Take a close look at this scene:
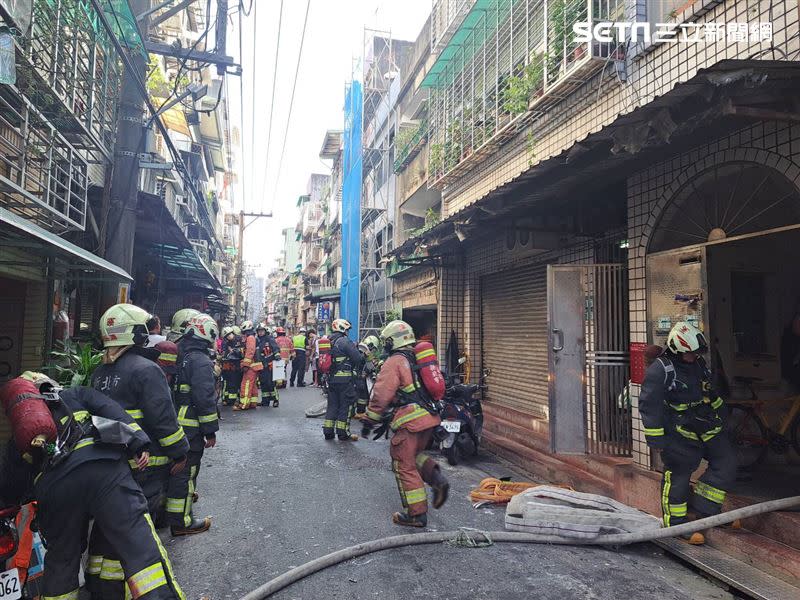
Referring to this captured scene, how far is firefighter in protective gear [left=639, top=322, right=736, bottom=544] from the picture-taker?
4090 millimetres

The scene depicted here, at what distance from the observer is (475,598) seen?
3.28 meters

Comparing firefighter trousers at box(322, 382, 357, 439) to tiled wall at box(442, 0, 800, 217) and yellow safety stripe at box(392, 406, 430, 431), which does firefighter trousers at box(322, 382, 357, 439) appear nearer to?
yellow safety stripe at box(392, 406, 430, 431)

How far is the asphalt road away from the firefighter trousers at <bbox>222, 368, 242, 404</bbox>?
219 inches

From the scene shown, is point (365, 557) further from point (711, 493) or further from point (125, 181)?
point (125, 181)

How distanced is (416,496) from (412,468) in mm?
248

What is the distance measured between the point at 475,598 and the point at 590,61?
244 inches

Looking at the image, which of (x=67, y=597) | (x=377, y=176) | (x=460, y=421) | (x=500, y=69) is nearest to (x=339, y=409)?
(x=460, y=421)

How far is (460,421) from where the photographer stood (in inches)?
263

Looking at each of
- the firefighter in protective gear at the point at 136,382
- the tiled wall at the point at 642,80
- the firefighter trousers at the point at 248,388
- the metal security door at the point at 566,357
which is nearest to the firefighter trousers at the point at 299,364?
the firefighter trousers at the point at 248,388

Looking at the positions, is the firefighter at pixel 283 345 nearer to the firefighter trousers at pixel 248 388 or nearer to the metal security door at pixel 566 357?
the firefighter trousers at pixel 248 388

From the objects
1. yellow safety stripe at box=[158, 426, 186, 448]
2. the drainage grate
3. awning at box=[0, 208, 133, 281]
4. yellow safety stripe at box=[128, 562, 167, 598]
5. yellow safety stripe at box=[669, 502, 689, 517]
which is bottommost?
the drainage grate

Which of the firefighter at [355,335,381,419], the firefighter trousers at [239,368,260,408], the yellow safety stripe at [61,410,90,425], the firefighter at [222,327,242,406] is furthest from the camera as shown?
the firefighter at [222,327,242,406]

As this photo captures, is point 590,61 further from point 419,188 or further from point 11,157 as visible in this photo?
point 419,188

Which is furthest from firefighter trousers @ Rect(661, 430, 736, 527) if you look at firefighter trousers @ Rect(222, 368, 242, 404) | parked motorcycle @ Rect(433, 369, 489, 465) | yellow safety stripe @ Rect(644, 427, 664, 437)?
firefighter trousers @ Rect(222, 368, 242, 404)
